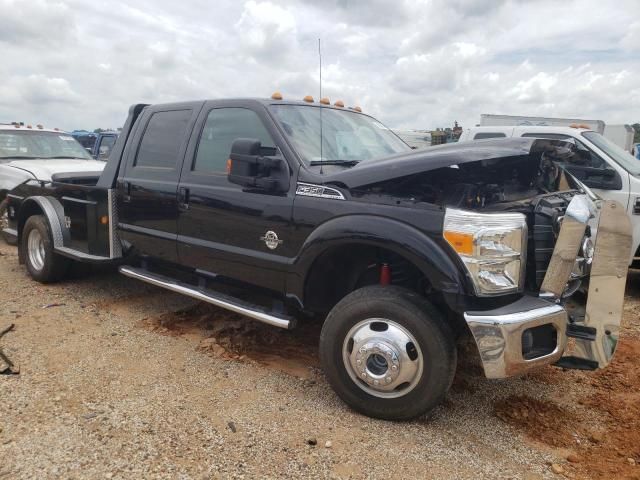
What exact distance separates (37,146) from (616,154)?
8.40 m

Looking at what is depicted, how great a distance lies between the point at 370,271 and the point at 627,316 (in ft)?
10.2

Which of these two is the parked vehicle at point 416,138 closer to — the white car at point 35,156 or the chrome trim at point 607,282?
the white car at point 35,156

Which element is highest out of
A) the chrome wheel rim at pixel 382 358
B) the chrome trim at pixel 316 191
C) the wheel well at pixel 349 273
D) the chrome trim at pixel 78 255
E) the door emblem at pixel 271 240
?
the chrome trim at pixel 316 191

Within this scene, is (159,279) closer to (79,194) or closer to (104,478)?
(79,194)

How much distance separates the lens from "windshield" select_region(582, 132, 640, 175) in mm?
5824

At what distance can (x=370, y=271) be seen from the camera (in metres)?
3.44

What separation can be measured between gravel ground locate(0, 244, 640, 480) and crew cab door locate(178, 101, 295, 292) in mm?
700

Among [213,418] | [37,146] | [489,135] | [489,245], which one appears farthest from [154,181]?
[37,146]

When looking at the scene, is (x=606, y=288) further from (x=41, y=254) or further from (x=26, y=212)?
(x=26, y=212)

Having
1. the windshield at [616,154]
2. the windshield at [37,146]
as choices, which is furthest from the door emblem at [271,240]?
the windshield at [37,146]

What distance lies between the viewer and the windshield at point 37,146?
26.4 ft

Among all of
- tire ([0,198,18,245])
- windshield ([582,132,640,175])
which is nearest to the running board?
tire ([0,198,18,245])

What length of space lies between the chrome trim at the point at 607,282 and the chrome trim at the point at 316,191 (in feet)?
4.76

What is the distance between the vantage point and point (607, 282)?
2.74 meters
